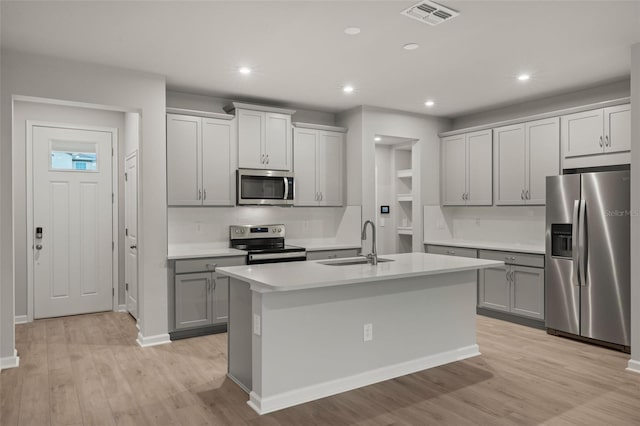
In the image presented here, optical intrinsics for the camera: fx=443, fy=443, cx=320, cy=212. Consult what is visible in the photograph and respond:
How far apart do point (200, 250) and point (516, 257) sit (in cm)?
367

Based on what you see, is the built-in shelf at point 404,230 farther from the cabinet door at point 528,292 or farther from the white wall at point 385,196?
the cabinet door at point 528,292

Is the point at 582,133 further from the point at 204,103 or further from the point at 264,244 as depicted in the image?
the point at 204,103

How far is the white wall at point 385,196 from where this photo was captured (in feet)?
24.9

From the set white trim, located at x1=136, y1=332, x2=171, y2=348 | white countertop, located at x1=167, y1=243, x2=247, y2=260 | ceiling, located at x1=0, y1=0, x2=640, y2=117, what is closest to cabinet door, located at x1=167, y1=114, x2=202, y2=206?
ceiling, located at x1=0, y1=0, x2=640, y2=117

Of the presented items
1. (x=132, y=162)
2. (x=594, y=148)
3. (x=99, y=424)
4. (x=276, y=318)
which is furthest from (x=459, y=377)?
(x=132, y=162)

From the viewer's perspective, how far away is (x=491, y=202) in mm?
5781

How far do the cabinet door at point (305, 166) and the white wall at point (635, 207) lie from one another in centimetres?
342

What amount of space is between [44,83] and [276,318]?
9.73ft

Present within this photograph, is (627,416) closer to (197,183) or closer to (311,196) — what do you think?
(311,196)

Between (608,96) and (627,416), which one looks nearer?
(627,416)

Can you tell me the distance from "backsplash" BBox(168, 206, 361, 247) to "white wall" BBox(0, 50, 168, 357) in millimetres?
739

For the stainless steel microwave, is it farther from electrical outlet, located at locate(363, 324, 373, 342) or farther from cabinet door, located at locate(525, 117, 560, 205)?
cabinet door, located at locate(525, 117, 560, 205)

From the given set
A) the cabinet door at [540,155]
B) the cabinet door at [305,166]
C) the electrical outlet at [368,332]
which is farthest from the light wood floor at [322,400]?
the cabinet door at [305,166]

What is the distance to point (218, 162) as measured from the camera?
16.7ft
